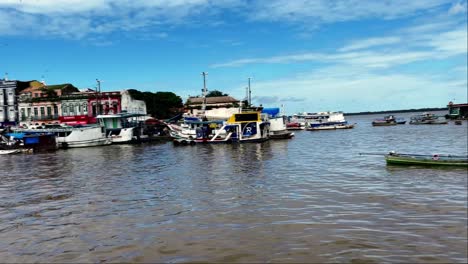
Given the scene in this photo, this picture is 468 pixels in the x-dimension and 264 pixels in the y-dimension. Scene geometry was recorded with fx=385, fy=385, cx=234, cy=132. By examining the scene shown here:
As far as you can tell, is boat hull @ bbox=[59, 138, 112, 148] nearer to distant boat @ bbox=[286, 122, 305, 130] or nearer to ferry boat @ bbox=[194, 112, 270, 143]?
ferry boat @ bbox=[194, 112, 270, 143]

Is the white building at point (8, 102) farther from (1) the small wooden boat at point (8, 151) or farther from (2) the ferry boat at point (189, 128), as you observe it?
(2) the ferry boat at point (189, 128)

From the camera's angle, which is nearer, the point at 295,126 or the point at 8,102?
the point at 8,102

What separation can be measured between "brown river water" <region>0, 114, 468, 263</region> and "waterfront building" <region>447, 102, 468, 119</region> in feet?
288

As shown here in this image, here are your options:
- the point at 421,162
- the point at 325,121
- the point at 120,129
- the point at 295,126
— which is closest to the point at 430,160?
the point at 421,162

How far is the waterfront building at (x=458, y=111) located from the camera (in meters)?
95.9

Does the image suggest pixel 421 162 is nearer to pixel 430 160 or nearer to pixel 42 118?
pixel 430 160

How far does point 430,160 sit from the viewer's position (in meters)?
20.6

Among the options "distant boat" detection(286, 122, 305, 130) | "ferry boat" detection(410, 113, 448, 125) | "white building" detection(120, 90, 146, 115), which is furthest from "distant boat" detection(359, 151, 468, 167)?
"ferry boat" detection(410, 113, 448, 125)

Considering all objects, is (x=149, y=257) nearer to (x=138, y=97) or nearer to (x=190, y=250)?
(x=190, y=250)

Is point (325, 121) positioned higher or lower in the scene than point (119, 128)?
lower

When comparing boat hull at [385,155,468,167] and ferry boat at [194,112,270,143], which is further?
ferry boat at [194,112,270,143]

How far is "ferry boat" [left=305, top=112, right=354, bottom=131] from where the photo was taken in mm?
83312

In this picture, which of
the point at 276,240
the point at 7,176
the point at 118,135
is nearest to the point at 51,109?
the point at 118,135

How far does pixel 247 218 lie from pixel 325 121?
77008 millimetres
